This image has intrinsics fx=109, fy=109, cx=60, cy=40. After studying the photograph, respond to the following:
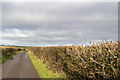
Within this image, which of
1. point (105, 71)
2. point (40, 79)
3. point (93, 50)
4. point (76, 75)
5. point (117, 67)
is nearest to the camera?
point (117, 67)

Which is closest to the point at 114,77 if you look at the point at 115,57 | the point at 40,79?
the point at 115,57

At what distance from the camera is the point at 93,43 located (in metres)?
5.58

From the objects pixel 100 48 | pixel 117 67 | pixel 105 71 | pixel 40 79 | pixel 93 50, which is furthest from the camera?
pixel 40 79

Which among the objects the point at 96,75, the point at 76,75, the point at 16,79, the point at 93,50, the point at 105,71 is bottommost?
the point at 16,79

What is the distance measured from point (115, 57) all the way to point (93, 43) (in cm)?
149

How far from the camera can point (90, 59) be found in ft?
17.2

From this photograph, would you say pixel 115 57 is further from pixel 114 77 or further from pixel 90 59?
pixel 90 59

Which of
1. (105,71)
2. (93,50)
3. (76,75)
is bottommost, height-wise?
(76,75)

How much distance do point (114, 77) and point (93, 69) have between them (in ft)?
3.50

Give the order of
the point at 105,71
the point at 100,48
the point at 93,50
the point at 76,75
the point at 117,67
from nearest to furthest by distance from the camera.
Answer: the point at 117,67, the point at 105,71, the point at 100,48, the point at 93,50, the point at 76,75

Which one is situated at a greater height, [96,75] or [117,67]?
[117,67]

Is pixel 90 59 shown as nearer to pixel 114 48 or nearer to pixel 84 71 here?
pixel 84 71

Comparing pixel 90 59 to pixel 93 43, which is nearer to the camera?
pixel 90 59

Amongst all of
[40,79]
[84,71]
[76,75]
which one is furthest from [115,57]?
[40,79]
